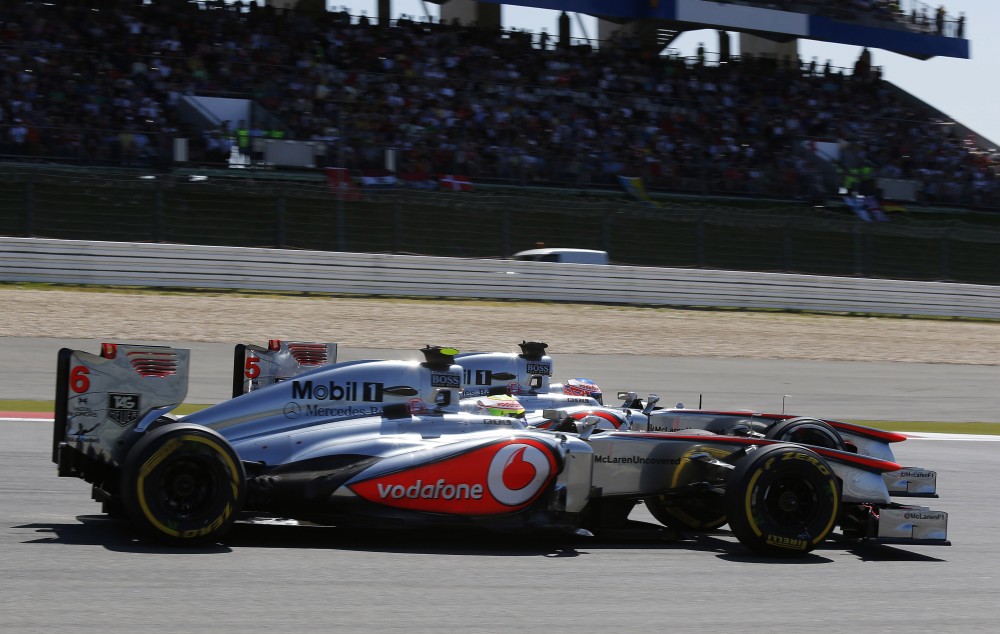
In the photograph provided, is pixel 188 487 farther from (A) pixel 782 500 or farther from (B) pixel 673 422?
(B) pixel 673 422

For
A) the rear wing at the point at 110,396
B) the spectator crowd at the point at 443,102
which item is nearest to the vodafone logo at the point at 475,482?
the rear wing at the point at 110,396

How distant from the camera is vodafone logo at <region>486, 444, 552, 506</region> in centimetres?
613

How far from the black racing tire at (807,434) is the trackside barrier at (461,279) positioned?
12.1 meters

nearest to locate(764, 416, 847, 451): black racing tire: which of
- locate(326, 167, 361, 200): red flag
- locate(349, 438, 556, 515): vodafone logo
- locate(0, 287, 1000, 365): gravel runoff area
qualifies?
locate(349, 438, 556, 515): vodafone logo

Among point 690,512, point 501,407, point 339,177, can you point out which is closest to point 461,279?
point 339,177

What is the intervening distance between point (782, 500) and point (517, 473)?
1.54 metres

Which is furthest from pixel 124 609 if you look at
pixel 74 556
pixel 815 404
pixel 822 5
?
→ pixel 822 5

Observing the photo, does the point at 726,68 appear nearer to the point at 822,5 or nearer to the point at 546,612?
the point at 822,5

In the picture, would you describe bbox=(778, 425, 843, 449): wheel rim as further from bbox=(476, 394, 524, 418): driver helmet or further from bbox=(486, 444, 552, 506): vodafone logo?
bbox=(486, 444, 552, 506): vodafone logo

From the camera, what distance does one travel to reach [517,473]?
6164 millimetres

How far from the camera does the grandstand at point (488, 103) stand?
2145cm

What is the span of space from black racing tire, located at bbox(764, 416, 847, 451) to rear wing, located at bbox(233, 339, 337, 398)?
118 inches

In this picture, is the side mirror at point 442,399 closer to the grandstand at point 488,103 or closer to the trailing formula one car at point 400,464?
the trailing formula one car at point 400,464

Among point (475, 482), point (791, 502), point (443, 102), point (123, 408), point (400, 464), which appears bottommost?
point (791, 502)
